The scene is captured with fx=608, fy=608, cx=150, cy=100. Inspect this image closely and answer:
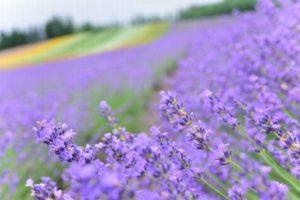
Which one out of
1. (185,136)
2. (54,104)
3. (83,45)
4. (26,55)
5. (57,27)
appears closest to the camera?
(185,136)

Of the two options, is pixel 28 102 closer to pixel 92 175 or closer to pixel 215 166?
pixel 215 166

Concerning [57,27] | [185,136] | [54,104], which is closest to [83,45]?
[57,27]

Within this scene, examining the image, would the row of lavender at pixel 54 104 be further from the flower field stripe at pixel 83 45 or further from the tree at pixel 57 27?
the tree at pixel 57 27

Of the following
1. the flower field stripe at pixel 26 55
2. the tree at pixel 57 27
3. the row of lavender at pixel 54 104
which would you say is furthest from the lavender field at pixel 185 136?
the tree at pixel 57 27

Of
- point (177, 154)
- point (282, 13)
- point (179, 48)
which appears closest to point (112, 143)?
point (177, 154)

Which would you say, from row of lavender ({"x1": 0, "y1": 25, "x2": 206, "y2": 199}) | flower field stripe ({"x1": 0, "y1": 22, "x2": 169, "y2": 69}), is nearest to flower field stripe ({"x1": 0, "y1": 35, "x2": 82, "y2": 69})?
flower field stripe ({"x1": 0, "y1": 22, "x2": 169, "y2": 69})

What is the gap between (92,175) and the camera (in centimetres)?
97

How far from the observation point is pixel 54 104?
5.77 metres

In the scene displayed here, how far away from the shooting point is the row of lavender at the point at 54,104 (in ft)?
12.9

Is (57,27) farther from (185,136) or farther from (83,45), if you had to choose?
(185,136)

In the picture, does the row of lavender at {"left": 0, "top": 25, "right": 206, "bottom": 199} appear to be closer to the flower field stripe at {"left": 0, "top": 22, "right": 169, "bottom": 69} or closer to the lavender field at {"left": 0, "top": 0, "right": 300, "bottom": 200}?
the lavender field at {"left": 0, "top": 0, "right": 300, "bottom": 200}

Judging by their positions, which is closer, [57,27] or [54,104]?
[54,104]

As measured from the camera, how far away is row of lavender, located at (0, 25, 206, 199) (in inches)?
155

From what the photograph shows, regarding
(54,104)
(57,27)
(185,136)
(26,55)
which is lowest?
(57,27)
